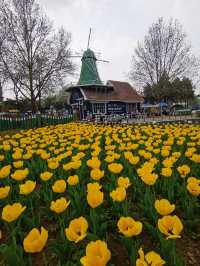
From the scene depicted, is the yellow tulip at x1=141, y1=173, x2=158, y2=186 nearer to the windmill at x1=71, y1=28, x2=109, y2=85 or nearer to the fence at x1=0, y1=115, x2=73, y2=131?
the fence at x1=0, y1=115, x2=73, y2=131

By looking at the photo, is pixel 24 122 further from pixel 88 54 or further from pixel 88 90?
pixel 88 54

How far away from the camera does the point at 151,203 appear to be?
8.58ft

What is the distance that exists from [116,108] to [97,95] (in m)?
3.65

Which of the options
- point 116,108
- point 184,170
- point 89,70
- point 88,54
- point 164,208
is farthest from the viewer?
point 88,54

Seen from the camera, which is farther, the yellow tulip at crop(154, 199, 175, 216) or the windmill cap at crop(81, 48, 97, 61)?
the windmill cap at crop(81, 48, 97, 61)

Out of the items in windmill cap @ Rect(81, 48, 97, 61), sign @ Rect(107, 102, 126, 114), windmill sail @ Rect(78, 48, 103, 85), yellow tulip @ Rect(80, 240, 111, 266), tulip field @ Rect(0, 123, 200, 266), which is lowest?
tulip field @ Rect(0, 123, 200, 266)

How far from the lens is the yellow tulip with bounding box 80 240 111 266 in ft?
4.46

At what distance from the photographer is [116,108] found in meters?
36.0

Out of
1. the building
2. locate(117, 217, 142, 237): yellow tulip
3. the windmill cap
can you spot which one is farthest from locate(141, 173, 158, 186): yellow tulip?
the windmill cap

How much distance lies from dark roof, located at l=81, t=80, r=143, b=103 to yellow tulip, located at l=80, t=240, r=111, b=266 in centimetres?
3136

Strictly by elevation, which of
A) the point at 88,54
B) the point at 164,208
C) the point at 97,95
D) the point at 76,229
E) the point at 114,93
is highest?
the point at 88,54

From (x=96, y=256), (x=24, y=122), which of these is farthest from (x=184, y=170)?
(x=24, y=122)

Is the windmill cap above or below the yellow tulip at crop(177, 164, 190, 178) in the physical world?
above

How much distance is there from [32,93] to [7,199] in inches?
873
